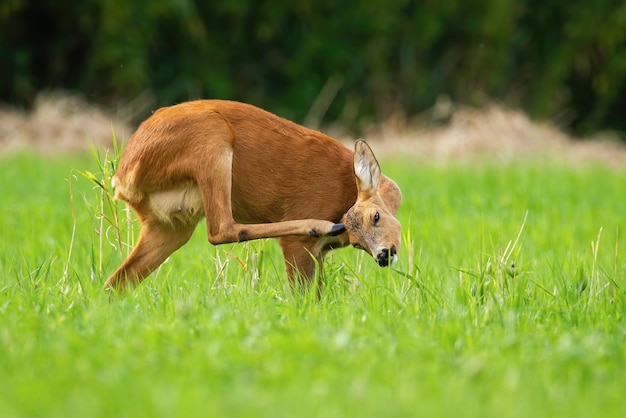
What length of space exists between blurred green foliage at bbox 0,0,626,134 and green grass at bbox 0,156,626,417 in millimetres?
10548

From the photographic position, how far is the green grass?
135 inches

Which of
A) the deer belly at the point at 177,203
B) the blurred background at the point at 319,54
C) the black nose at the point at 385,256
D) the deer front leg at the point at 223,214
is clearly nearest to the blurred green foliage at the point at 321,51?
the blurred background at the point at 319,54

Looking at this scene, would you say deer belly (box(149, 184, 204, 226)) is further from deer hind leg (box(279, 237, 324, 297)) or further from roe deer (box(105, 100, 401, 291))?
deer hind leg (box(279, 237, 324, 297))

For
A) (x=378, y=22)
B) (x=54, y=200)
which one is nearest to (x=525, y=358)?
(x=54, y=200)

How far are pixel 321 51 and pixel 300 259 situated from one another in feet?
45.3

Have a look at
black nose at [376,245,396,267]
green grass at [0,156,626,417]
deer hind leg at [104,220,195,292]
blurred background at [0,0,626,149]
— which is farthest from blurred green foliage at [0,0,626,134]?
black nose at [376,245,396,267]

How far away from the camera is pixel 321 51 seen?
19.1 m

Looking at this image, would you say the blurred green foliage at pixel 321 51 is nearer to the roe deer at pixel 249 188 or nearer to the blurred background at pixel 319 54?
the blurred background at pixel 319 54

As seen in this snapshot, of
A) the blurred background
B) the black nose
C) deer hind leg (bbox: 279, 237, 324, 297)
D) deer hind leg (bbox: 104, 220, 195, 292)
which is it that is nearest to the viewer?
the black nose

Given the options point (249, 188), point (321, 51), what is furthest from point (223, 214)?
point (321, 51)

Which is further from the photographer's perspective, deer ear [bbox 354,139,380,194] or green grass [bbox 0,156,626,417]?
deer ear [bbox 354,139,380,194]

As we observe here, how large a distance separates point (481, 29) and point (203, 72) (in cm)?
498

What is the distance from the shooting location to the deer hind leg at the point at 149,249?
232 inches

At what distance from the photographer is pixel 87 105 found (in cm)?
1694
